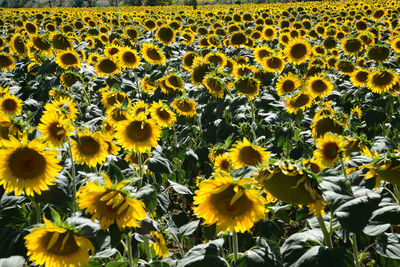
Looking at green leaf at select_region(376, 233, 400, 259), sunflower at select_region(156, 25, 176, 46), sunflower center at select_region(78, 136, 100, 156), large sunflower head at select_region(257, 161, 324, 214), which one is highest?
sunflower at select_region(156, 25, 176, 46)

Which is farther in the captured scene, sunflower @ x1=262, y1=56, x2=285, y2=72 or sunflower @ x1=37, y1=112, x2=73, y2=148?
sunflower @ x1=262, y1=56, x2=285, y2=72

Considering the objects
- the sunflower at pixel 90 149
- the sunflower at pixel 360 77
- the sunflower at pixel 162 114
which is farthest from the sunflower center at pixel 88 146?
the sunflower at pixel 360 77

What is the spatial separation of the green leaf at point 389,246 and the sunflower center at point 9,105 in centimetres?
306


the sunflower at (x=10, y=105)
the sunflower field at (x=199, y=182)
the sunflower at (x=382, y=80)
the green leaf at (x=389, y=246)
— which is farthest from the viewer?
the sunflower at (x=382, y=80)

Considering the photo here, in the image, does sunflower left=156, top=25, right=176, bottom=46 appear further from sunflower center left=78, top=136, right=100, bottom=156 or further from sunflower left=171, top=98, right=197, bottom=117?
sunflower center left=78, top=136, right=100, bottom=156

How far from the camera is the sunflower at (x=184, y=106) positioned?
3449 millimetres

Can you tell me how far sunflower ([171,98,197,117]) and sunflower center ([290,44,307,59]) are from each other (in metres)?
2.10

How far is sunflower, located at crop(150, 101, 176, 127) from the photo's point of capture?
297cm

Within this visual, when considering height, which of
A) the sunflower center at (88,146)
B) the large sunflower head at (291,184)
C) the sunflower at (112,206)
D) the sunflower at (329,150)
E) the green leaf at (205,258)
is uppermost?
the large sunflower head at (291,184)

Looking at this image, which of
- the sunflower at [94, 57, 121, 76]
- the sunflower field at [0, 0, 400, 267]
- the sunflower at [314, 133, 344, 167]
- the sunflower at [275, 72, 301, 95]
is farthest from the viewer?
the sunflower at [94, 57, 121, 76]

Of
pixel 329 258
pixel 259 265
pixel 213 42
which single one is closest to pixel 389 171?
pixel 329 258

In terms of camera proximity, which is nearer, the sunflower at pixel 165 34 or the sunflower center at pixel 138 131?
the sunflower center at pixel 138 131

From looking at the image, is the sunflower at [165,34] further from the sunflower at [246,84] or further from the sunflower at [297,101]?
the sunflower at [297,101]

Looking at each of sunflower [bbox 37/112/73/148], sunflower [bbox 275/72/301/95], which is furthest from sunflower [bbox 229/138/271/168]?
sunflower [bbox 275/72/301/95]
